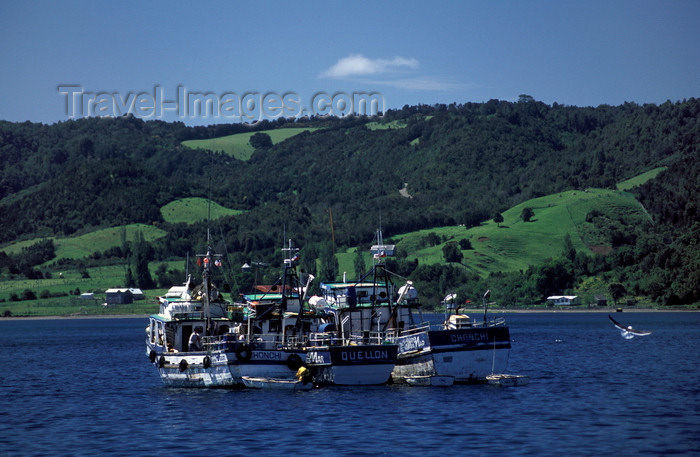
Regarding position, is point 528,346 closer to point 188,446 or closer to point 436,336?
point 436,336

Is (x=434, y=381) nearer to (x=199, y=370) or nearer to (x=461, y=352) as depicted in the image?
(x=461, y=352)

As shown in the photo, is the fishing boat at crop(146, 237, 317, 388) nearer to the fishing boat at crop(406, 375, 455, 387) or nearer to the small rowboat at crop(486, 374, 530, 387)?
the fishing boat at crop(406, 375, 455, 387)

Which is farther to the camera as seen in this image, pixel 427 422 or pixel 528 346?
pixel 528 346

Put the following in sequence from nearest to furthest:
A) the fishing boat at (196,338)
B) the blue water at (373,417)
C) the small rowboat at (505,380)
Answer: the blue water at (373,417) → the small rowboat at (505,380) → the fishing boat at (196,338)

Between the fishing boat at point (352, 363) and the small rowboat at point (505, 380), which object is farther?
the small rowboat at point (505, 380)

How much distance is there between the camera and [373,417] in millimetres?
50719

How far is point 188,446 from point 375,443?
345 inches

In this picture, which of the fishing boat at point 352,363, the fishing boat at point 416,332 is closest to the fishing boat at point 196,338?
the fishing boat at point 352,363

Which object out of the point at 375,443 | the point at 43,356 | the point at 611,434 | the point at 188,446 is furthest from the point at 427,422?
the point at 43,356

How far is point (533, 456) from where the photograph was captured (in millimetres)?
39344

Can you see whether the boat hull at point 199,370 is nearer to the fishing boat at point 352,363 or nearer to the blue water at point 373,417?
the blue water at point 373,417

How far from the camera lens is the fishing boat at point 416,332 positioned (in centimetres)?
6300

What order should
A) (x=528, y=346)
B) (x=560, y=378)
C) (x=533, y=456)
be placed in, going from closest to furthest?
1. (x=533, y=456)
2. (x=560, y=378)
3. (x=528, y=346)

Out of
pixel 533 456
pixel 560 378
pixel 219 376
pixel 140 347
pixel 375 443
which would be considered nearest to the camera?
pixel 533 456
